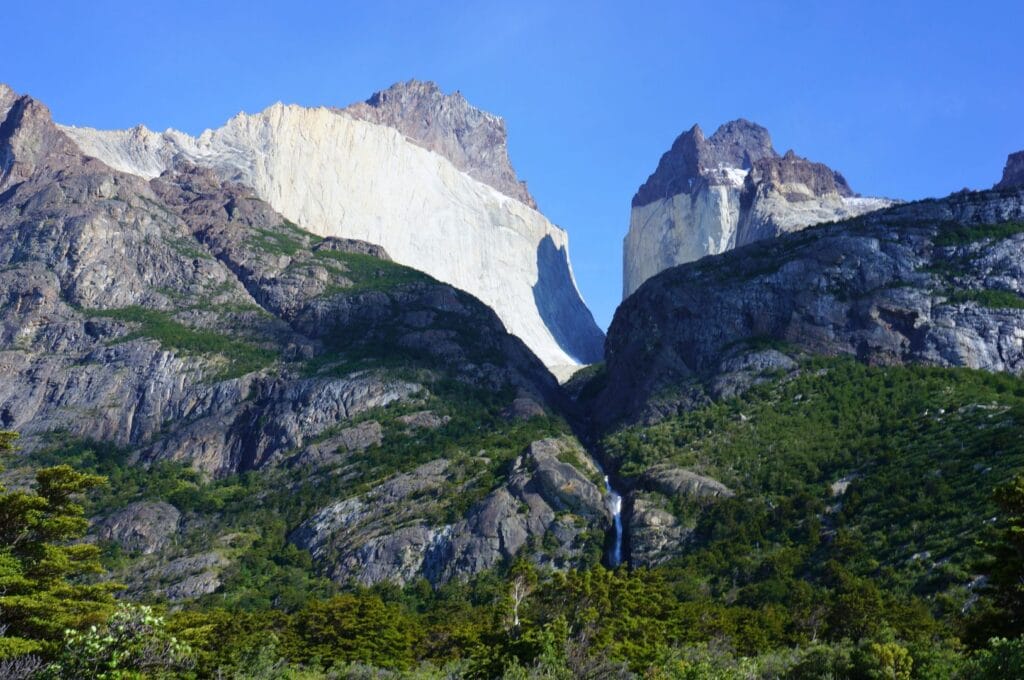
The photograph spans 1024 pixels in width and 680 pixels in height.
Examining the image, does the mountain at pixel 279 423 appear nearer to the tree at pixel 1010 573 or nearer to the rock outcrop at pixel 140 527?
the rock outcrop at pixel 140 527


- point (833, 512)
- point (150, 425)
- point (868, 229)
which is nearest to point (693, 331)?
point (868, 229)

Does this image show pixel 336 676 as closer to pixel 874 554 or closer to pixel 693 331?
pixel 874 554

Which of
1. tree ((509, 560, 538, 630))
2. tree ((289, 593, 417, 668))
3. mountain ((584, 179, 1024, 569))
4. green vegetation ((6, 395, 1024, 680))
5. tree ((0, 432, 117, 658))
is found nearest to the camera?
tree ((0, 432, 117, 658))

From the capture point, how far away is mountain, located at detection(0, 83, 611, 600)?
13038 centimetres

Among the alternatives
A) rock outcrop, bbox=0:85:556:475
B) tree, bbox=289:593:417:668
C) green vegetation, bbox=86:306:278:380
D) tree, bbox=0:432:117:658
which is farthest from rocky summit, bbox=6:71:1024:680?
green vegetation, bbox=86:306:278:380

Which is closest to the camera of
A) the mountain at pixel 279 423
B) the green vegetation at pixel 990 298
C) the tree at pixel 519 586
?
the tree at pixel 519 586

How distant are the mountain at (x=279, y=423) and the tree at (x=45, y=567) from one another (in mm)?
72428

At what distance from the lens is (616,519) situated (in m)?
136

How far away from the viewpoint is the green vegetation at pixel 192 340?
175 meters

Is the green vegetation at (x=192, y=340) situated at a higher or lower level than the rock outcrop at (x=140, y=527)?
higher

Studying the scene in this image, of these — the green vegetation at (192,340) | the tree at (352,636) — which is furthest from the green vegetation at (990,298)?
the green vegetation at (192,340)

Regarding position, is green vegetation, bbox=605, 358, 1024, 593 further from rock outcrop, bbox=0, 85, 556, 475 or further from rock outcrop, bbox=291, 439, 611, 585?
rock outcrop, bbox=0, 85, 556, 475

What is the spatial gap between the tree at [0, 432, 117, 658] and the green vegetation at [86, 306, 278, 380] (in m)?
120

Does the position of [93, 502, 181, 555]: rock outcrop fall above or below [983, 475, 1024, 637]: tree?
above
